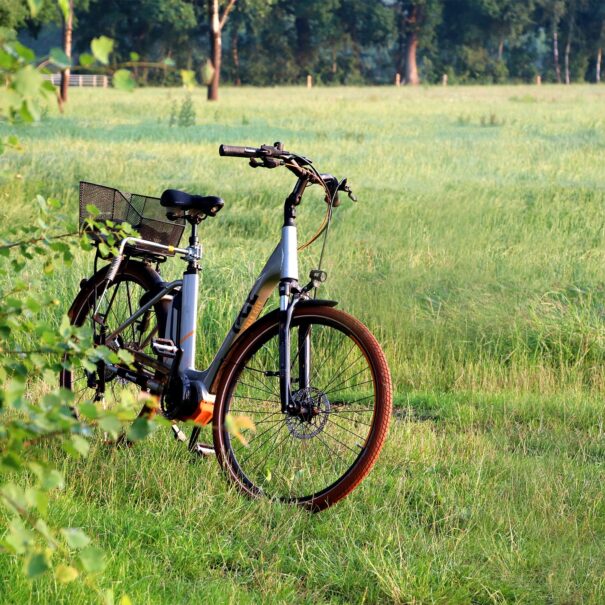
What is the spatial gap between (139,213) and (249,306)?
0.86 meters

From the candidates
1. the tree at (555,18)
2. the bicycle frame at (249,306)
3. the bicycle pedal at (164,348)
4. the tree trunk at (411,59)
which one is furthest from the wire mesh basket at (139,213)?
the tree at (555,18)

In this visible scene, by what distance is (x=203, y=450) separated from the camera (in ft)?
15.4

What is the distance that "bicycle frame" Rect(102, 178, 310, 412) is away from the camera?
14.1 ft

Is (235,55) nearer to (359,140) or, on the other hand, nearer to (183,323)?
(359,140)

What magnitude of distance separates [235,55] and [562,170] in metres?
66.2

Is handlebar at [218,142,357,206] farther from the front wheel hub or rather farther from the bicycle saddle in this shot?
the front wheel hub

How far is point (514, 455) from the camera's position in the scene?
17.0 ft

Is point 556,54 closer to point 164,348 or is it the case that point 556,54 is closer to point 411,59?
point 411,59

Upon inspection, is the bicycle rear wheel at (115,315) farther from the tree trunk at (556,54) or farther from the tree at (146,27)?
the tree trunk at (556,54)

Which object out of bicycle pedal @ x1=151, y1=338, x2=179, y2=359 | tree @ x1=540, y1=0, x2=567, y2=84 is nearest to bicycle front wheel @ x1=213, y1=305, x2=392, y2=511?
bicycle pedal @ x1=151, y1=338, x2=179, y2=359

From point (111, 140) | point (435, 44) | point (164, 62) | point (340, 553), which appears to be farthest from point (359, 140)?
point (435, 44)

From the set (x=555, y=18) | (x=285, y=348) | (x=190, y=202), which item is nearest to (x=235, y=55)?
(x=555, y=18)

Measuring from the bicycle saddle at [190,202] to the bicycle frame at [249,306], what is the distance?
4.6 inches

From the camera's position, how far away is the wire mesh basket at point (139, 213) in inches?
199
